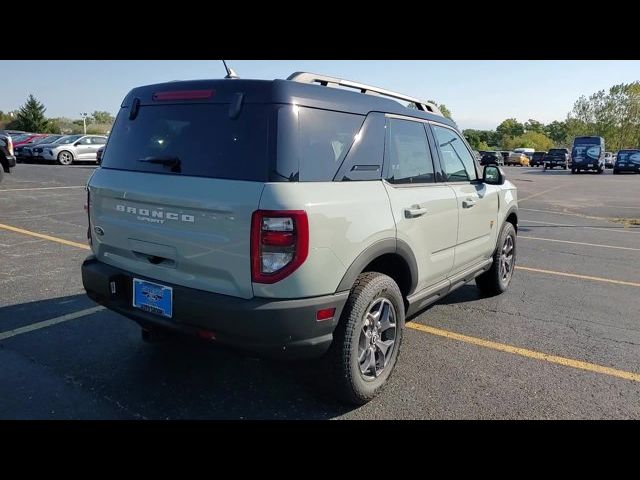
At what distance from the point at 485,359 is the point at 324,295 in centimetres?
178

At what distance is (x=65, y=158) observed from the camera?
78.2 feet

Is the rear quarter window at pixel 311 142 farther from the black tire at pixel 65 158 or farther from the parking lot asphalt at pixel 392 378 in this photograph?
the black tire at pixel 65 158

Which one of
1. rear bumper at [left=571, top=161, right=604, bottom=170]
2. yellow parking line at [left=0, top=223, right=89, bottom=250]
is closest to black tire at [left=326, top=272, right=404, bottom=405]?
yellow parking line at [left=0, top=223, right=89, bottom=250]

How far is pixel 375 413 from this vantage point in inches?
114

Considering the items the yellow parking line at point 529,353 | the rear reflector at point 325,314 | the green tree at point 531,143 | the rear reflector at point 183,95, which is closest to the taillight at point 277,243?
the rear reflector at point 325,314

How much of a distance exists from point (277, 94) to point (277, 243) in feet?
2.68

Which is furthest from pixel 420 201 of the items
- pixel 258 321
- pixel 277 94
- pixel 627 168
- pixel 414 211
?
pixel 627 168

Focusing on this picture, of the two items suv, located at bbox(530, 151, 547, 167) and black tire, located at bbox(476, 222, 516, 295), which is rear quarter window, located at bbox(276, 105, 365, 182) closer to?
black tire, located at bbox(476, 222, 516, 295)

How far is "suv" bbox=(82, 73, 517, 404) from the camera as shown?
2.46 metres

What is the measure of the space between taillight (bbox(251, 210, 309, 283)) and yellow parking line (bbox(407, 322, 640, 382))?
7.21ft

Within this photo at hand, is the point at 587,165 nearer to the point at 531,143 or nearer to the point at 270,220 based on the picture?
the point at 270,220
